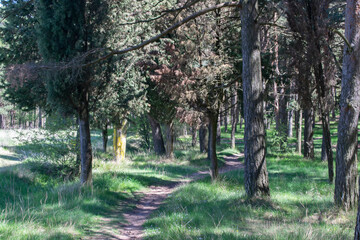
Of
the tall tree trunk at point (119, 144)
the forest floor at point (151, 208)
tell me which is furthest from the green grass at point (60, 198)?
the tall tree trunk at point (119, 144)

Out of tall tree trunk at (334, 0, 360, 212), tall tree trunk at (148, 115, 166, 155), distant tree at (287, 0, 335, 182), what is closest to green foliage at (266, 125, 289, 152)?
tall tree trunk at (148, 115, 166, 155)

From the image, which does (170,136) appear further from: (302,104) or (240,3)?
(240,3)

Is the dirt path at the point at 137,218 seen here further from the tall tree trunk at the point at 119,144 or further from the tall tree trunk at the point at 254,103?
the tall tree trunk at the point at 119,144

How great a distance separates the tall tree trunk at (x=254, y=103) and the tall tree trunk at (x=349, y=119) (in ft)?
5.03

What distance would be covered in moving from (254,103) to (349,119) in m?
1.92

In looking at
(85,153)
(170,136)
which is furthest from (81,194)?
(170,136)

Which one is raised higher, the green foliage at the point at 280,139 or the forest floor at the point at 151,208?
the green foliage at the point at 280,139

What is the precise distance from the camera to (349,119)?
19.9 ft

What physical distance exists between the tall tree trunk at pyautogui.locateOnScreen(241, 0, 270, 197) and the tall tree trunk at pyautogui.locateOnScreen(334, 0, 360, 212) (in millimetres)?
1532

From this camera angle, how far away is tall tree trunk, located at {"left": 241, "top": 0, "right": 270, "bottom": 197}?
266 inches

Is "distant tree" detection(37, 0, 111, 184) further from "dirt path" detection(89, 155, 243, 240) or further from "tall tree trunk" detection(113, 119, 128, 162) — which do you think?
"tall tree trunk" detection(113, 119, 128, 162)

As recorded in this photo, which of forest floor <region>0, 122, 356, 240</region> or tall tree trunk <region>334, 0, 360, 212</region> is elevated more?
tall tree trunk <region>334, 0, 360, 212</region>

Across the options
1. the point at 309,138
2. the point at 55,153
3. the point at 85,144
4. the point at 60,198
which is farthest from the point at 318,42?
the point at 55,153

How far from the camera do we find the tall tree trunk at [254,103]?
6.76 m
